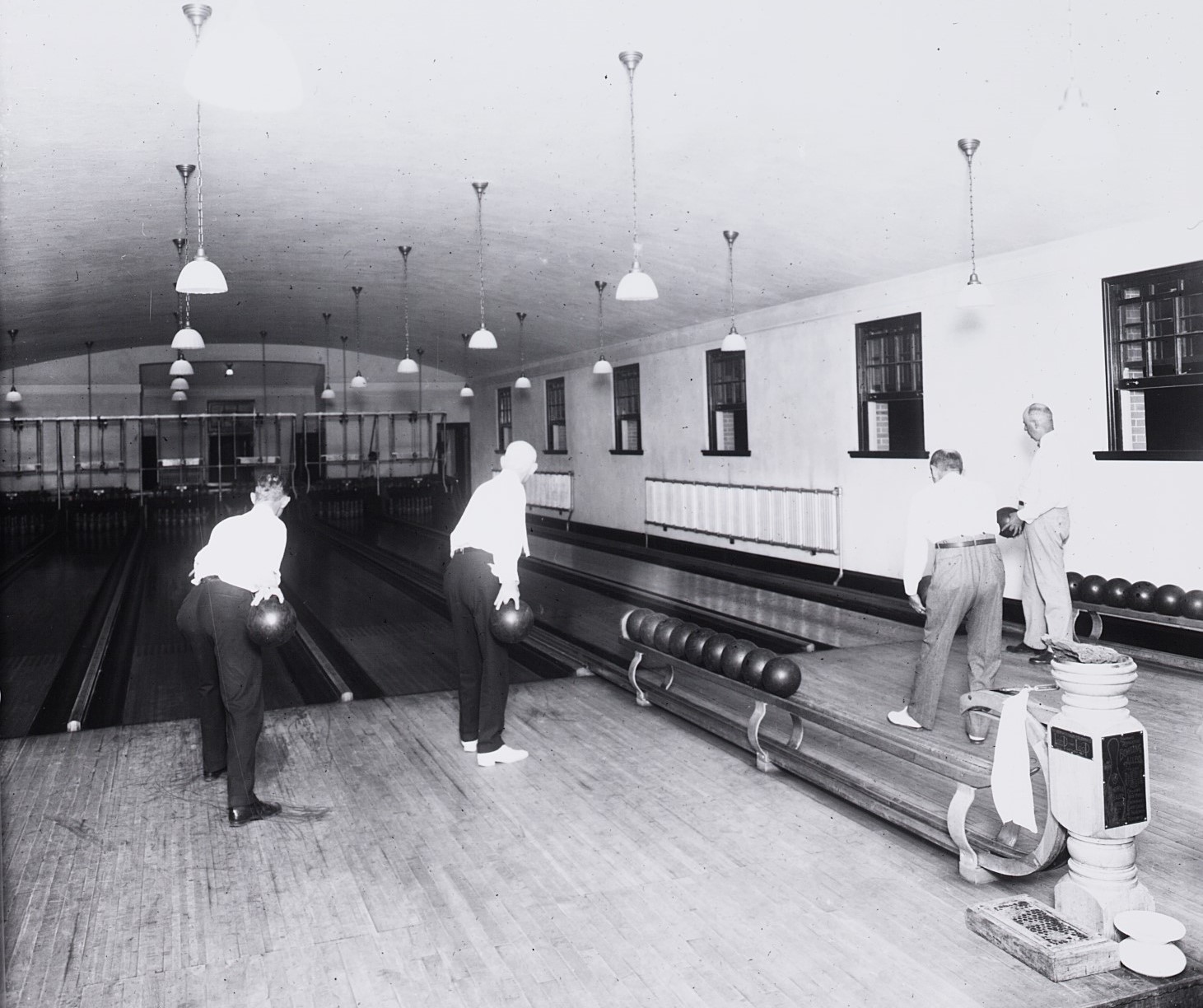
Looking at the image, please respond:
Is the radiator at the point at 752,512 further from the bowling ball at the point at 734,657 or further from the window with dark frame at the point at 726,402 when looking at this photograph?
the bowling ball at the point at 734,657

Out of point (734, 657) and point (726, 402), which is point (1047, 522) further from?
point (726, 402)

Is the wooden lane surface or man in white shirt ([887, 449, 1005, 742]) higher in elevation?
man in white shirt ([887, 449, 1005, 742])

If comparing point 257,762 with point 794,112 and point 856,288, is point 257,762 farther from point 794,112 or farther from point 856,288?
point 856,288

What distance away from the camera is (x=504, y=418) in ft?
66.9

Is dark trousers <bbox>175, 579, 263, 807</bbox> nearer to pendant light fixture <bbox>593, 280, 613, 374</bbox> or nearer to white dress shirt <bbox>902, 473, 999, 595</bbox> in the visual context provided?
white dress shirt <bbox>902, 473, 999, 595</bbox>

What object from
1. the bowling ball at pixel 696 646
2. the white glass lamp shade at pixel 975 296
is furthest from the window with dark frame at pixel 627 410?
the bowling ball at pixel 696 646

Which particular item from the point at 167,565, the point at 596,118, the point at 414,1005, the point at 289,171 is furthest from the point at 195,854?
the point at 167,565

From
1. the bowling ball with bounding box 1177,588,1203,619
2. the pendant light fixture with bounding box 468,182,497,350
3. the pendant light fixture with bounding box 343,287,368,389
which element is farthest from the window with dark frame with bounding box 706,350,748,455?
the bowling ball with bounding box 1177,588,1203,619

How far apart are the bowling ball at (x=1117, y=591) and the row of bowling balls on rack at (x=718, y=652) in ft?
9.59

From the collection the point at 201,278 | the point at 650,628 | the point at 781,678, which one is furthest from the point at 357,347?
the point at 781,678

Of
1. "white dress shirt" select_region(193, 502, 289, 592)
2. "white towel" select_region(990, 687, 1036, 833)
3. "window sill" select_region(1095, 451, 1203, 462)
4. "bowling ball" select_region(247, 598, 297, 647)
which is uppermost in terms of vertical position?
"window sill" select_region(1095, 451, 1203, 462)

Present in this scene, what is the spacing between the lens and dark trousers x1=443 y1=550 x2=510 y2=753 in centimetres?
452

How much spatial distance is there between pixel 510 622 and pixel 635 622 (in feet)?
5.14

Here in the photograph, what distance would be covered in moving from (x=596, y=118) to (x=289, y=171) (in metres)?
2.60
